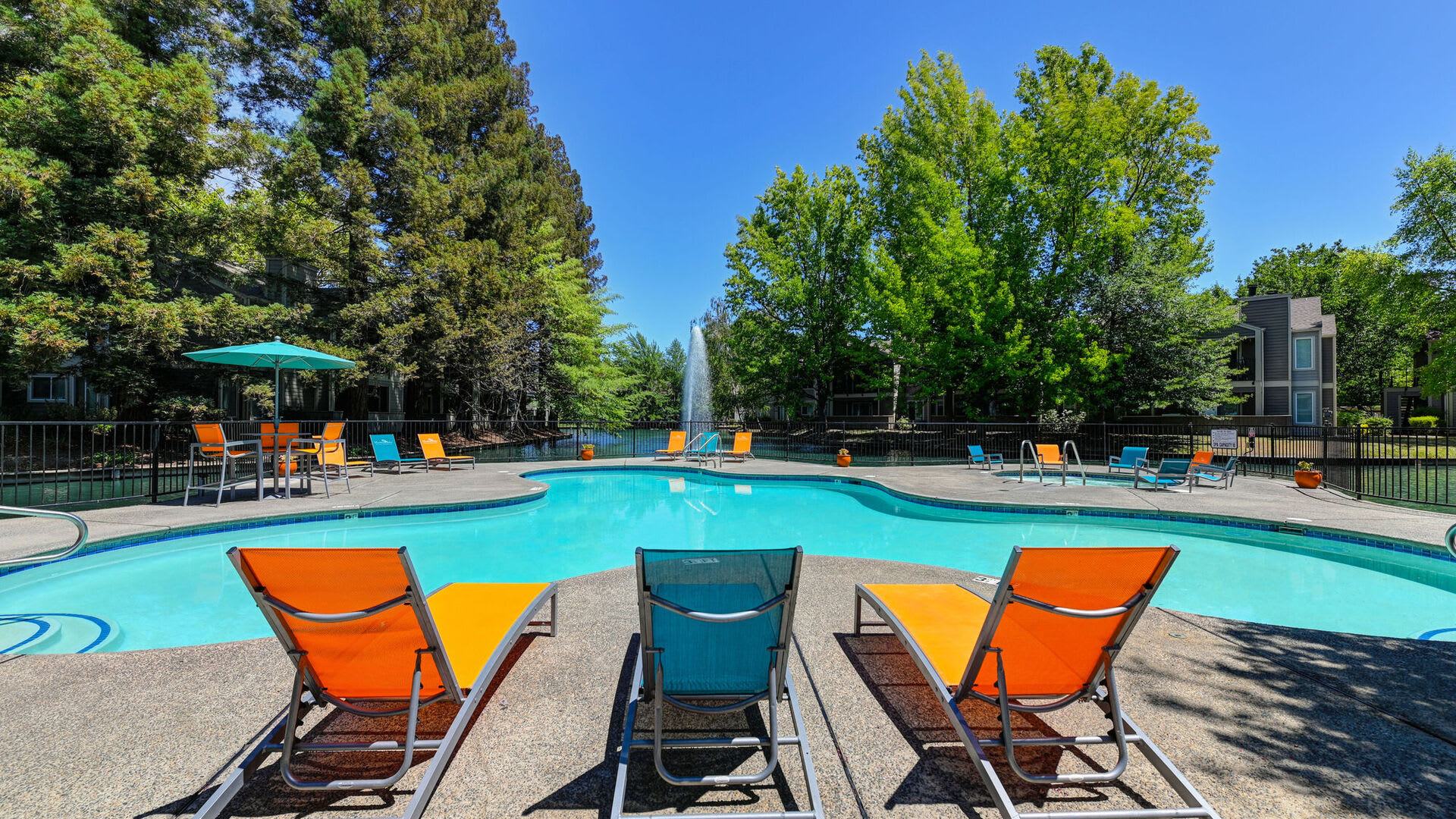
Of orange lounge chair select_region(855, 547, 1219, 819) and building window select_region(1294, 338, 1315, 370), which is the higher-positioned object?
building window select_region(1294, 338, 1315, 370)

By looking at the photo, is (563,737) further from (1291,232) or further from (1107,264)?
(1291,232)

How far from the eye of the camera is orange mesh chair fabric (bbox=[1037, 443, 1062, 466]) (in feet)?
40.9

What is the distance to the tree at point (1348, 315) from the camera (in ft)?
112

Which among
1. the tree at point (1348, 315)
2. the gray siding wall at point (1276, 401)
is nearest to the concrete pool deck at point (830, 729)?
the gray siding wall at point (1276, 401)

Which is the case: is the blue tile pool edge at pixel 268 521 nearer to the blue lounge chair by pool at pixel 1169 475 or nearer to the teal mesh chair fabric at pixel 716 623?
the teal mesh chair fabric at pixel 716 623

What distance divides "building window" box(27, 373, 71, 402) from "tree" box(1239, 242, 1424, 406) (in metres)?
52.2

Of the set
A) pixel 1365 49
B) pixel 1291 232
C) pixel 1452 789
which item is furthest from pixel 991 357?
pixel 1291 232

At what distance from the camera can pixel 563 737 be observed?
233cm

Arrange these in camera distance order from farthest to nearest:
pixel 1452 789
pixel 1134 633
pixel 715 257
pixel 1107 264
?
pixel 715 257
pixel 1107 264
pixel 1134 633
pixel 1452 789

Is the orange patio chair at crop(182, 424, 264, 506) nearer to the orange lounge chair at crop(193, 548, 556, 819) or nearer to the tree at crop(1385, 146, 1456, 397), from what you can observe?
the orange lounge chair at crop(193, 548, 556, 819)

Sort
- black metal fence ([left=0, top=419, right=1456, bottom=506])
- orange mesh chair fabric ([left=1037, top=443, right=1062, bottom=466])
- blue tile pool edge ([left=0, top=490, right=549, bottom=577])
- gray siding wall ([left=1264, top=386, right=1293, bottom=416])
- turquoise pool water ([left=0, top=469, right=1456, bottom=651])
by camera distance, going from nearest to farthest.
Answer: turquoise pool water ([left=0, top=469, right=1456, bottom=651]), blue tile pool edge ([left=0, top=490, right=549, bottom=577]), black metal fence ([left=0, top=419, right=1456, bottom=506]), orange mesh chair fabric ([left=1037, top=443, right=1062, bottom=466]), gray siding wall ([left=1264, top=386, right=1293, bottom=416])

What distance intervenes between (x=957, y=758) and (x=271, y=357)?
36.2ft

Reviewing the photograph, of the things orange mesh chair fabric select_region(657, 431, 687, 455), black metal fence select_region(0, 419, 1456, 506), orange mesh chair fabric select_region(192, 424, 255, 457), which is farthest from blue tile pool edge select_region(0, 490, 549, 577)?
orange mesh chair fabric select_region(657, 431, 687, 455)

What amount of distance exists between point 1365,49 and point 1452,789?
1953cm
